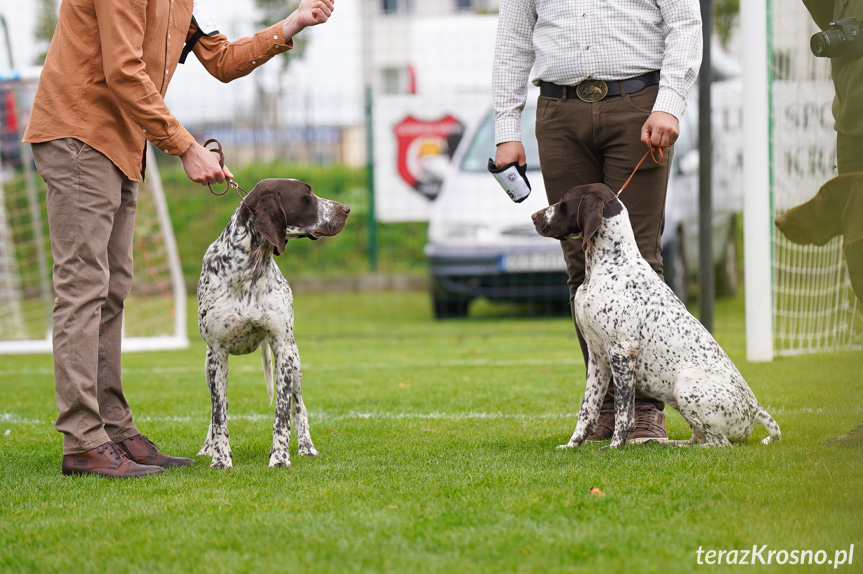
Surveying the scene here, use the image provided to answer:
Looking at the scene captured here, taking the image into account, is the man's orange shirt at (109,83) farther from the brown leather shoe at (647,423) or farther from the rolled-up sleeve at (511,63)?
the brown leather shoe at (647,423)

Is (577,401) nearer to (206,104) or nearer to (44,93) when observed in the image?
(44,93)

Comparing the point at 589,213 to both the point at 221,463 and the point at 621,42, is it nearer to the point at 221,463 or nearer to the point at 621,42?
the point at 621,42

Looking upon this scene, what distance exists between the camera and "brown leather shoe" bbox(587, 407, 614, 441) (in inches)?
169

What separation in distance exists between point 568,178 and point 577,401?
152cm

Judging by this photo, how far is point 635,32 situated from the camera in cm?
409

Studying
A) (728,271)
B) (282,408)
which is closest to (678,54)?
(282,408)

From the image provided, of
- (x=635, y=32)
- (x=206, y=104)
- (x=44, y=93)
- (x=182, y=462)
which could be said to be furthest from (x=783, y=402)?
(x=206, y=104)

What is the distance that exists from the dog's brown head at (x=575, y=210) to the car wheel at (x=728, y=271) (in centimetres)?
834

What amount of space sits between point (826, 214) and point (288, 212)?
205 centimetres

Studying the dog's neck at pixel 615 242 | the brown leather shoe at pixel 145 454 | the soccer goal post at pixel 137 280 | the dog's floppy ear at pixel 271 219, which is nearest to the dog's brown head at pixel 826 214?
the dog's neck at pixel 615 242

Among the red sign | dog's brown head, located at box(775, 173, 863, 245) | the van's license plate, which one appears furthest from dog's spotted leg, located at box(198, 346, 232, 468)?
the red sign

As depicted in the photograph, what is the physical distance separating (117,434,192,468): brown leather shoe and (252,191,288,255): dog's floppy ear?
3.13ft

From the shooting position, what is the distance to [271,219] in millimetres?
3658

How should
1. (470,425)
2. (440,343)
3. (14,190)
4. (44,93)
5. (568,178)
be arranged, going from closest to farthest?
(44,93)
(568,178)
(470,425)
(440,343)
(14,190)
